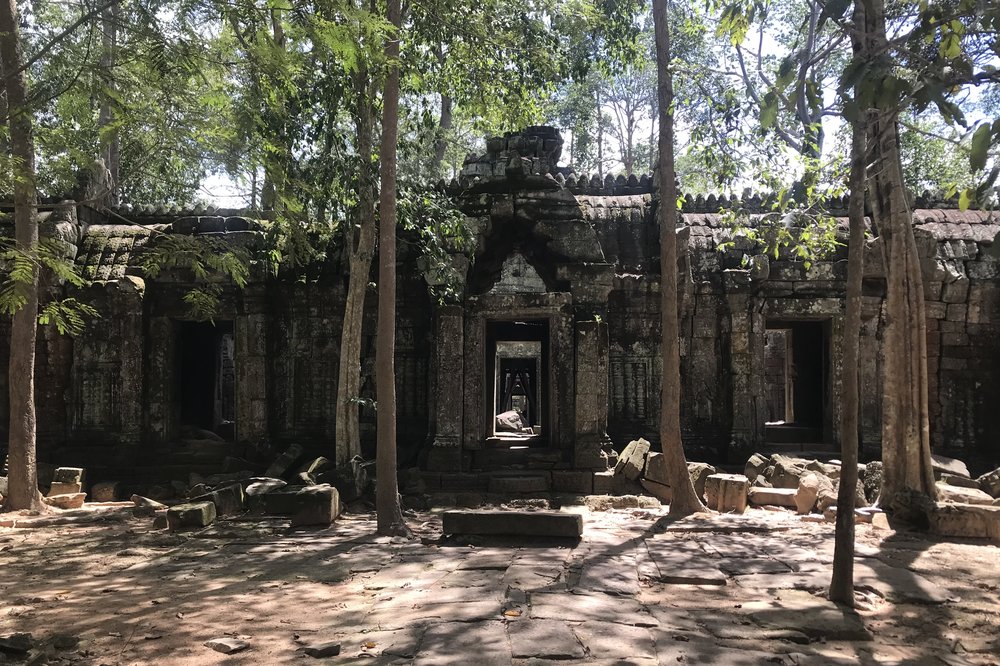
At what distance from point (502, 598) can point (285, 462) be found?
6.26 meters

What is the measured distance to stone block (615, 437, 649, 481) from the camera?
29.9ft

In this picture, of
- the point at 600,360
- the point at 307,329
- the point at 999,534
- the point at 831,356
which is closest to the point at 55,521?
the point at 307,329

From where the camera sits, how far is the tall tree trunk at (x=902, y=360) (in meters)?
7.21

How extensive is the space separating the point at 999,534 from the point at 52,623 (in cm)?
751

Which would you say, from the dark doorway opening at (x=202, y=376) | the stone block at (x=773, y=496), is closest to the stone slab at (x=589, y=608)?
the stone block at (x=773, y=496)

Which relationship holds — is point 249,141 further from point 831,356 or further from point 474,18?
point 831,356

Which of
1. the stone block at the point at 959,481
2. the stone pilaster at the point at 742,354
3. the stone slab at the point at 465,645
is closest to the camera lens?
the stone slab at the point at 465,645

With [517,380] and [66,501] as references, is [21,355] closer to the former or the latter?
[66,501]

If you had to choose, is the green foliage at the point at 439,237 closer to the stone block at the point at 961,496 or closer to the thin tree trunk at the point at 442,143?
the stone block at the point at 961,496

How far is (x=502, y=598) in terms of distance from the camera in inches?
173

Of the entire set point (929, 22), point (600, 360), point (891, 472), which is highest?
point (929, 22)

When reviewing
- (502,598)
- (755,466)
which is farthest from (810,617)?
(755,466)

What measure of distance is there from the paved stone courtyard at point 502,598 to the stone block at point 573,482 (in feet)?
7.25

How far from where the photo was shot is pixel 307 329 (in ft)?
35.9
